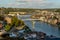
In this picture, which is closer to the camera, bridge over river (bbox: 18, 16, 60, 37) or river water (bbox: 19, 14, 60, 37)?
bridge over river (bbox: 18, 16, 60, 37)

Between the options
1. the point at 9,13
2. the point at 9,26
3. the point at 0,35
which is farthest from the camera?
the point at 9,13

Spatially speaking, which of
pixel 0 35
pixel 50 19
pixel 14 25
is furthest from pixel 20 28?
pixel 50 19

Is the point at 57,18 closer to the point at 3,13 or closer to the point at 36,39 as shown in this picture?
the point at 3,13

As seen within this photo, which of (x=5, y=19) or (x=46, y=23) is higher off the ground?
(x=5, y=19)

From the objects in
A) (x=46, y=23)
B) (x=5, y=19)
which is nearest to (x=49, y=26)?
(x=46, y=23)

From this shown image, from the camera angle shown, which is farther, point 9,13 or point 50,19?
point 50,19

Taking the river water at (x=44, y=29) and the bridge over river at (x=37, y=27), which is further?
the river water at (x=44, y=29)

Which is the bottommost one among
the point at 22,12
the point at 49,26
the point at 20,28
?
the point at 49,26

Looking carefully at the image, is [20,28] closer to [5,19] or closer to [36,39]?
[5,19]

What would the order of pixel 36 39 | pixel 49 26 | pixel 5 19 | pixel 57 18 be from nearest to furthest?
1. pixel 36 39
2. pixel 5 19
3. pixel 57 18
4. pixel 49 26
